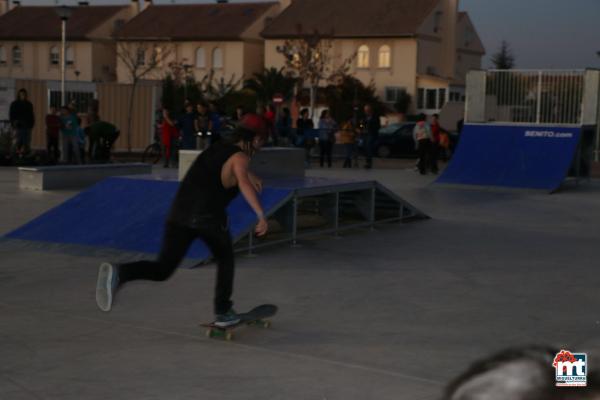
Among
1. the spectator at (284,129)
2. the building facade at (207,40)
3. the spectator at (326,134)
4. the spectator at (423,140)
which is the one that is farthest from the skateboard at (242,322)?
the building facade at (207,40)

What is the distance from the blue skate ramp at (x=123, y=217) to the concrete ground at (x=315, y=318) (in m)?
0.36

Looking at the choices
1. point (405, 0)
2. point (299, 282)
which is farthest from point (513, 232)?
point (405, 0)

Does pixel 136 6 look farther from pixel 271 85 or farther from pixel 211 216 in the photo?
pixel 211 216

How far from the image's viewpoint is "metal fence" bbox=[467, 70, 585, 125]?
69.5 feet

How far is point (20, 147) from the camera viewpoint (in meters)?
23.0

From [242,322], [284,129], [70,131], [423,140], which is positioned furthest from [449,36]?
[242,322]

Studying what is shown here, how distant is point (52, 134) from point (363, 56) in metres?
43.9

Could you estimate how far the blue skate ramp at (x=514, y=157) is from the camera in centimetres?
1980

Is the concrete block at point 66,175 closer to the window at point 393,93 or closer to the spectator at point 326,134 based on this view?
the spectator at point 326,134

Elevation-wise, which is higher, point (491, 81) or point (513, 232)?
point (491, 81)

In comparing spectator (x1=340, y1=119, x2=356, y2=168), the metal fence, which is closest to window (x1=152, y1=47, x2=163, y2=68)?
spectator (x1=340, y1=119, x2=356, y2=168)

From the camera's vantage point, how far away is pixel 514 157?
20.5 m

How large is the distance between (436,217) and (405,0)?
52981mm

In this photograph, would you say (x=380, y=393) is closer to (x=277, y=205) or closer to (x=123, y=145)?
(x=277, y=205)
